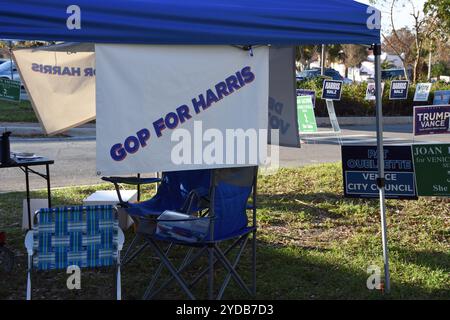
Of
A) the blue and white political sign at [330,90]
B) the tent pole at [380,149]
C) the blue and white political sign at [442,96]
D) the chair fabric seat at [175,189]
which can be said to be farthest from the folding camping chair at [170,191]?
the blue and white political sign at [330,90]

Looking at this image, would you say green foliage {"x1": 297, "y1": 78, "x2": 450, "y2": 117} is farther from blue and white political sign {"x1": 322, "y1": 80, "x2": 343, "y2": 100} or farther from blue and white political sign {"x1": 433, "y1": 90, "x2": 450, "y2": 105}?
blue and white political sign {"x1": 433, "y1": 90, "x2": 450, "y2": 105}

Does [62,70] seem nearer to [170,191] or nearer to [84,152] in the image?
[170,191]

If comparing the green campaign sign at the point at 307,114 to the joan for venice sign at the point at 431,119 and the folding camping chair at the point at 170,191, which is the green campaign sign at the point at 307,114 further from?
the folding camping chair at the point at 170,191

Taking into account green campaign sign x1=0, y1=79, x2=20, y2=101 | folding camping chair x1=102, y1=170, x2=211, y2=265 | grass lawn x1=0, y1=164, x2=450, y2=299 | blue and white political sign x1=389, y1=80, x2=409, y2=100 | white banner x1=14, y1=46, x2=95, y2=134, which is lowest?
grass lawn x1=0, y1=164, x2=450, y2=299

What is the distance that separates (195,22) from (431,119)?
4.65m

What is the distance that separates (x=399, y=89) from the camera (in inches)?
744

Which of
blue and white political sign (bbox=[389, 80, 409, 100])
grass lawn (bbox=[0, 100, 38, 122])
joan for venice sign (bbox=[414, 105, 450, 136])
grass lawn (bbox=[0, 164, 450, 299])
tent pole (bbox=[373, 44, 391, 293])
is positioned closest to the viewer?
tent pole (bbox=[373, 44, 391, 293])

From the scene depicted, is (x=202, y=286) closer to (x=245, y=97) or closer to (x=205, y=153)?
(x=205, y=153)

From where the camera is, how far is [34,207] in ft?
21.0

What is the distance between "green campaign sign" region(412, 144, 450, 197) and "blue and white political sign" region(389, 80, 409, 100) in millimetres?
13474

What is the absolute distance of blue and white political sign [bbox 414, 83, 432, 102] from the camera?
1992 centimetres

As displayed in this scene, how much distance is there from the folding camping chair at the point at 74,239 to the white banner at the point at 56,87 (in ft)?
7.64

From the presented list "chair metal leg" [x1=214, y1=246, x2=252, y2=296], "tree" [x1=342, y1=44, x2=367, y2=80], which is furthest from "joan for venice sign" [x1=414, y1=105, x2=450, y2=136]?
"tree" [x1=342, y1=44, x2=367, y2=80]
